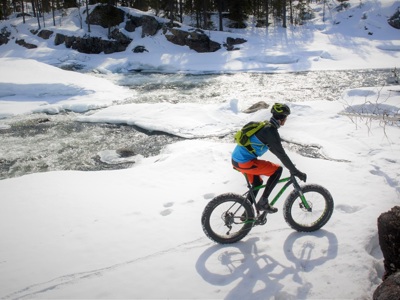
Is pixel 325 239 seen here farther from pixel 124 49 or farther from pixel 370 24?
pixel 370 24

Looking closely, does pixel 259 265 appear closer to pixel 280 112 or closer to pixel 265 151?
pixel 265 151

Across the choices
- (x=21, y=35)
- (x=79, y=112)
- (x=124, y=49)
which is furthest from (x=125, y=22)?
(x=79, y=112)

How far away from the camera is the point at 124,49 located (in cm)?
3725

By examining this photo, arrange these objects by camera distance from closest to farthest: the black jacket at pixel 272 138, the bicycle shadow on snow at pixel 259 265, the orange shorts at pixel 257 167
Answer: the bicycle shadow on snow at pixel 259 265
the black jacket at pixel 272 138
the orange shorts at pixel 257 167

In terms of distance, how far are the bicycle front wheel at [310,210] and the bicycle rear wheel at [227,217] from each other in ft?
2.16

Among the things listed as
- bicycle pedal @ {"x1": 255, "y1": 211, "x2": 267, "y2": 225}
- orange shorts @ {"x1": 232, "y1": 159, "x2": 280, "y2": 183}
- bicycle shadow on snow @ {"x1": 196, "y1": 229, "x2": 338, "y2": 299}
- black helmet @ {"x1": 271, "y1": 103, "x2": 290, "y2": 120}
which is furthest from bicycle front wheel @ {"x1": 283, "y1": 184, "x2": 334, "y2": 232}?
black helmet @ {"x1": 271, "y1": 103, "x2": 290, "y2": 120}

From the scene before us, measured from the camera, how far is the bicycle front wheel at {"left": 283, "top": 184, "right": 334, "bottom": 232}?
186 inches

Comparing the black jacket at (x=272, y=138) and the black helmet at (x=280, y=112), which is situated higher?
the black helmet at (x=280, y=112)

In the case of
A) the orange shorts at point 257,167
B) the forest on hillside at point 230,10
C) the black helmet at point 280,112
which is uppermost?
the forest on hillside at point 230,10

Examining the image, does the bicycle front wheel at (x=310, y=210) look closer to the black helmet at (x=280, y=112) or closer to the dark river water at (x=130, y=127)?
the black helmet at (x=280, y=112)

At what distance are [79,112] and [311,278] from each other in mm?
14297

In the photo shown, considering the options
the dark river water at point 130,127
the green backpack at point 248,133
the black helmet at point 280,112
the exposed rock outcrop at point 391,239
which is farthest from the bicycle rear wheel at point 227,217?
the dark river water at point 130,127

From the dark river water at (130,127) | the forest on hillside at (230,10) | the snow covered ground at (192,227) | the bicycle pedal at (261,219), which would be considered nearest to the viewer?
the snow covered ground at (192,227)

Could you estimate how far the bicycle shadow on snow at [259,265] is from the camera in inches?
151
